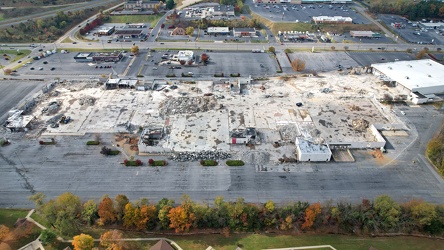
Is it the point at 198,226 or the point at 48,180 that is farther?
the point at 48,180

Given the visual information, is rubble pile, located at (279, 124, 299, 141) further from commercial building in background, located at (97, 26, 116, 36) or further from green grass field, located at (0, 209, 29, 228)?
commercial building in background, located at (97, 26, 116, 36)

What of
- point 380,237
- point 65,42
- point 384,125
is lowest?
point 380,237

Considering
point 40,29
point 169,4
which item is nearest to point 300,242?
point 40,29

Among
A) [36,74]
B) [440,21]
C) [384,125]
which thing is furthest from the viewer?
[440,21]

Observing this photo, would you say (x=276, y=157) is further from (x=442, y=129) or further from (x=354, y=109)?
(x=442, y=129)

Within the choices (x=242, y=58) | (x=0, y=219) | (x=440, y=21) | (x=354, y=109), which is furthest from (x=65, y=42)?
(x=440, y=21)

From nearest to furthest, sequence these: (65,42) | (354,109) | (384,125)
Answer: (384,125)
(354,109)
(65,42)

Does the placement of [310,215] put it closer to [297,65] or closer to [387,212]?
[387,212]
